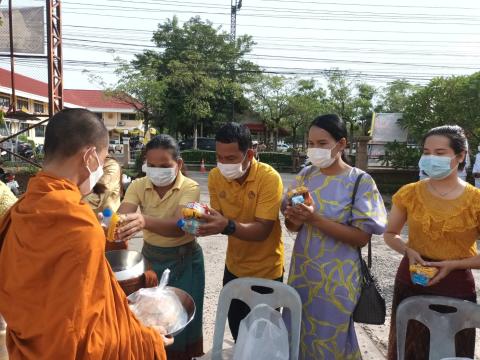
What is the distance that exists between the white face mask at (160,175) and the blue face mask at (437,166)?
1480mm

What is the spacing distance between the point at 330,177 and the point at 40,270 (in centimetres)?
145

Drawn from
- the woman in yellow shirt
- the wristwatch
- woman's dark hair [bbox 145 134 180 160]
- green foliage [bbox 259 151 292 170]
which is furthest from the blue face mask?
green foliage [bbox 259 151 292 170]

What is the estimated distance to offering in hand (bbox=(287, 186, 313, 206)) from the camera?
1859mm

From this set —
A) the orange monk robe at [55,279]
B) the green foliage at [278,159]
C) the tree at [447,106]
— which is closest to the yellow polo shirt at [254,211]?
the orange monk robe at [55,279]

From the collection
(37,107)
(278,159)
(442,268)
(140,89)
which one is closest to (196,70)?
(140,89)

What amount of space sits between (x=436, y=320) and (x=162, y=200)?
5.49 ft

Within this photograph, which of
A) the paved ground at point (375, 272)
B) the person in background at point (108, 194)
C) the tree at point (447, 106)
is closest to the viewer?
the person in background at point (108, 194)

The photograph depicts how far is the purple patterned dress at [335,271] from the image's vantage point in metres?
1.92

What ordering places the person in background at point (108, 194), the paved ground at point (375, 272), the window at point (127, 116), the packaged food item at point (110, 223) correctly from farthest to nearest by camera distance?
1. the window at point (127, 116)
2. the paved ground at point (375, 272)
3. the person in background at point (108, 194)
4. the packaged food item at point (110, 223)

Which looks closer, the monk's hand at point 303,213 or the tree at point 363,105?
the monk's hand at point 303,213

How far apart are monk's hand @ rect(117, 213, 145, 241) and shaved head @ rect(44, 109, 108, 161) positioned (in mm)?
602

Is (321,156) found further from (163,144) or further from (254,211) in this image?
(163,144)

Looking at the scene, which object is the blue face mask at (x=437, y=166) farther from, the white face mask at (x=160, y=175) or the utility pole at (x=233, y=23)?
the utility pole at (x=233, y=23)

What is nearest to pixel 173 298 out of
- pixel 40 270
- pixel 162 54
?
pixel 40 270
